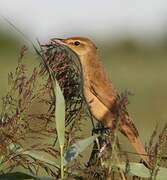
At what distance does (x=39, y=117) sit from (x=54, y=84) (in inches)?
8.4

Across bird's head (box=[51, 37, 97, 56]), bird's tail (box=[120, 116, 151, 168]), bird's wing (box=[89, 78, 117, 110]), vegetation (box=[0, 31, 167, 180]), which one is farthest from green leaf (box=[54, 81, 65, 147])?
bird's head (box=[51, 37, 97, 56])

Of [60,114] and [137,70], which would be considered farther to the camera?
[137,70]

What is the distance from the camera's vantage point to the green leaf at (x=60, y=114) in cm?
381

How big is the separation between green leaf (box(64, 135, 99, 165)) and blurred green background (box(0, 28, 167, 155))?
17.1 ft

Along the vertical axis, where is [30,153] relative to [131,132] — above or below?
above

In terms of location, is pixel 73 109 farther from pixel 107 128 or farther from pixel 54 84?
pixel 107 128

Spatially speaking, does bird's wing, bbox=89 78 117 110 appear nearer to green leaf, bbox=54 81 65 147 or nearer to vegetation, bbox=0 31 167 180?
vegetation, bbox=0 31 167 180

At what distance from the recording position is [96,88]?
552cm

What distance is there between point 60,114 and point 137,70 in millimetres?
13730

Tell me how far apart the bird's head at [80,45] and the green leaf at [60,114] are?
1.62m

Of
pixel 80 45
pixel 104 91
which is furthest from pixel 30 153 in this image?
pixel 80 45

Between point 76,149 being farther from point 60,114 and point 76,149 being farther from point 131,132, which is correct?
point 131,132

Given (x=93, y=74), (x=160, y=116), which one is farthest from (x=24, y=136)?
(x=160, y=116)

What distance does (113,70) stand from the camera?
1692cm
